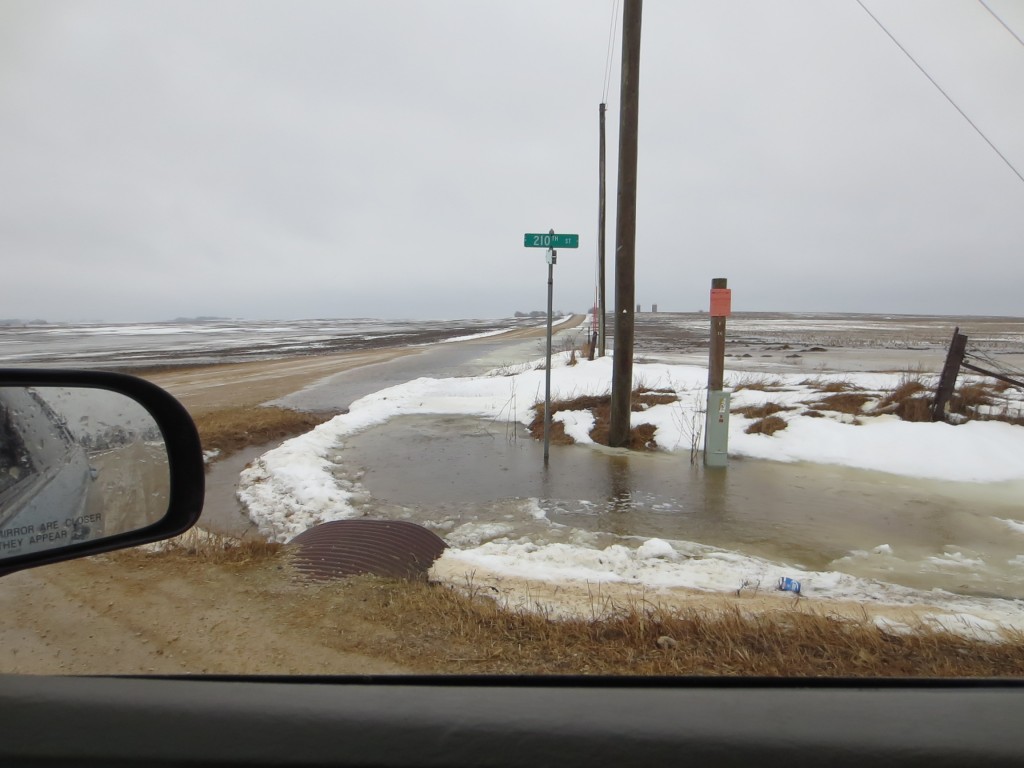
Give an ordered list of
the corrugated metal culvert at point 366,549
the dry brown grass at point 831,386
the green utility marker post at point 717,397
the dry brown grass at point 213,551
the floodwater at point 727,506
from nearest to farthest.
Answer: the corrugated metal culvert at point 366,549 < the dry brown grass at point 213,551 < the floodwater at point 727,506 < the green utility marker post at point 717,397 < the dry brown grass at point 831,386

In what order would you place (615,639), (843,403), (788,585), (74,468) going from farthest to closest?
(843,403), (788,585), (615,639), (74,468)

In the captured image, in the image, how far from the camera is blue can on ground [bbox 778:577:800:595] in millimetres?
4336

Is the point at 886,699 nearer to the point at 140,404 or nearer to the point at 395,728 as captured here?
the point at 395,728

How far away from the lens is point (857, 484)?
734 cm

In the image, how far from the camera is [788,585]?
4.39 m

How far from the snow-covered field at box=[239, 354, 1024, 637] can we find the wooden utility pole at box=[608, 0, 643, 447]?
127 centimetres

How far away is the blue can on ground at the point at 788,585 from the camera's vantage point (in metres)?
4.34

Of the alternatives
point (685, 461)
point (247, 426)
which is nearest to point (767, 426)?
point (685, 461)

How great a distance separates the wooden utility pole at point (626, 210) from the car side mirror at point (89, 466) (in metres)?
6.95

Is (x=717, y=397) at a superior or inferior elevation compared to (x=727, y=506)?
superior

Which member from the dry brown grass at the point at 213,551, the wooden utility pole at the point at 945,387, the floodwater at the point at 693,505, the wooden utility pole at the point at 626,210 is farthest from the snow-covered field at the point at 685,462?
the wooden utility pole at the point at 626,210

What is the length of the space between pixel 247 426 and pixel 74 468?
906cm

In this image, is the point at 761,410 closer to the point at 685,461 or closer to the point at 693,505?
the point at 685,461

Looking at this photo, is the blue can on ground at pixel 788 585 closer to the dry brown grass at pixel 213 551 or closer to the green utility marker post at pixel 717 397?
the green utility marker post at pixel 717 397
